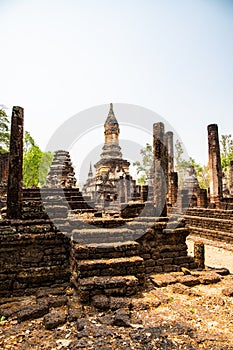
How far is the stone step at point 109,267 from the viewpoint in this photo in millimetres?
3904

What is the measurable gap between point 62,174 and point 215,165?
31.2ft

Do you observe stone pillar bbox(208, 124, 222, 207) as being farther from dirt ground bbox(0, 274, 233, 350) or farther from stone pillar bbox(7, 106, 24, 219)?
stone pillar bbox(7, 106, 24, 219)

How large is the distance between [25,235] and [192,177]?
23.0 m

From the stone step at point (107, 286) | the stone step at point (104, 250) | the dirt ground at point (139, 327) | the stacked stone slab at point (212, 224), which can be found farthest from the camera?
the stacked stone slab at point (212, 224)

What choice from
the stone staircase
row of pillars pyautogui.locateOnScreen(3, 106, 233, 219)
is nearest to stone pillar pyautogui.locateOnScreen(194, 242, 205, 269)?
row of pillars pyautogui.locateOnScreen(3, 106, 233, 219)

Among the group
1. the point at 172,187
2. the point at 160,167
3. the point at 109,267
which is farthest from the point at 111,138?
the point at 109,267

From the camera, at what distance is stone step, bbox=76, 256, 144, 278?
12.8 feet

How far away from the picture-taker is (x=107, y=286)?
12.2ft

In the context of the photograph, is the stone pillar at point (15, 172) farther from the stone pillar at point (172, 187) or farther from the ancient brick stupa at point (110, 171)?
the ancient brick stupa at point (110, 171)

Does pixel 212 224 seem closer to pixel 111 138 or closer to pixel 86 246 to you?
pixel 86 246

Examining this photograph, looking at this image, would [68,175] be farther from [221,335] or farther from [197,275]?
[221,335]

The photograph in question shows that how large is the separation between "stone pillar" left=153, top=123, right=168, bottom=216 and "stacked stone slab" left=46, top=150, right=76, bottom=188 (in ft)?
35.3

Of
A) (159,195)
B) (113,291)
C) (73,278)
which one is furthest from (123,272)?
(159,195)

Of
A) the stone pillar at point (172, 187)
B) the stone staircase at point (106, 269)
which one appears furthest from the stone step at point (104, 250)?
the stone pillar at point (172, 187)
